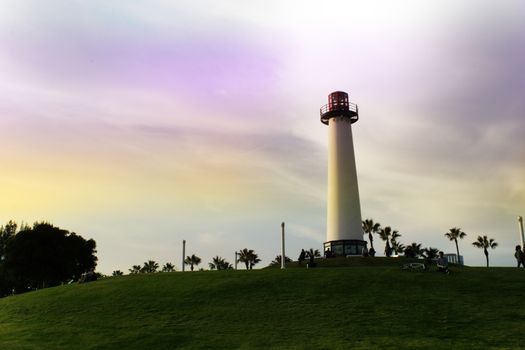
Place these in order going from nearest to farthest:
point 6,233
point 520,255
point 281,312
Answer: point 281,312
point 520,255
point 6,233

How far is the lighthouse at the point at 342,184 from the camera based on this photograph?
221 feet

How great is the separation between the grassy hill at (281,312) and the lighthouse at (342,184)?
27.4 m

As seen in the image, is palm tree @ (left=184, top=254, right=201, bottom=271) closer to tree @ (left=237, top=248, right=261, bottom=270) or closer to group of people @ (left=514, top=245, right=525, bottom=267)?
tree @ (left=237, top=248, right=261, bottom=270)

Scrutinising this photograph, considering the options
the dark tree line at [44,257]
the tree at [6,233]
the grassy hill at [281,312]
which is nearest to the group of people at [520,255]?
the grassy hill at [281,312]

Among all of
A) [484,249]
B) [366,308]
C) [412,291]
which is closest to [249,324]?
[366,308]

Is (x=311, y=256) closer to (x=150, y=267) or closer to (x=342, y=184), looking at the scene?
(x=342, y=184)

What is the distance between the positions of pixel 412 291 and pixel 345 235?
3488cm

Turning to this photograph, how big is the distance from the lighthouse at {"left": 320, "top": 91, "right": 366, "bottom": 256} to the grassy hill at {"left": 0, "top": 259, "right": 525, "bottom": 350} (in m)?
27.4

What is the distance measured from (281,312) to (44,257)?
55.3 meters

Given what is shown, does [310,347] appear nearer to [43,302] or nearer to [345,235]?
[43,302]

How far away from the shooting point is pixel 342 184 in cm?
6975

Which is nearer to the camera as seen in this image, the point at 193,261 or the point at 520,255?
the point at 520,255

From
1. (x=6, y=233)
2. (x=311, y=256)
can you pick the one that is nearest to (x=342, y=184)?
(x=311, y=256)

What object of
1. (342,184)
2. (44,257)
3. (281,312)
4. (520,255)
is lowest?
(281,312)
